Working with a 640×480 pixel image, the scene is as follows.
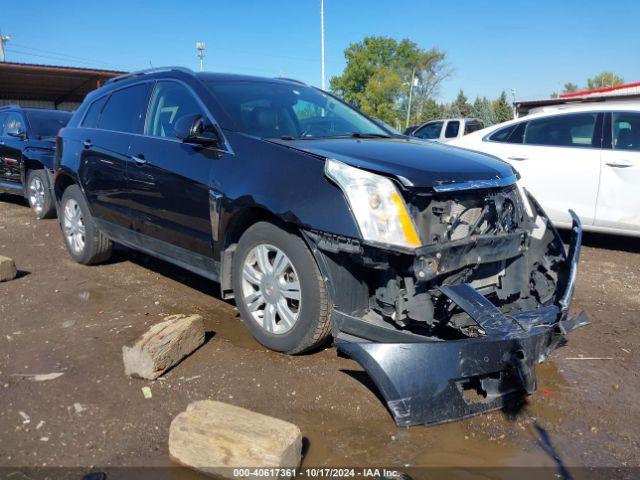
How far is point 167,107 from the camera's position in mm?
4430

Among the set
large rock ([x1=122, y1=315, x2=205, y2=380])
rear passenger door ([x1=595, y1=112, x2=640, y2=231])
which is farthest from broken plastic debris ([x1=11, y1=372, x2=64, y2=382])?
rear passenger door ([x1=595, y1=112, x2=640, y2=231])

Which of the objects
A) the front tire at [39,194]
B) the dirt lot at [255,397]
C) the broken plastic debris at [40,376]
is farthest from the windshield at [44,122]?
the broken plastic debris at [40,376]

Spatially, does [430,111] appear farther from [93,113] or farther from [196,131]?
[196,131]

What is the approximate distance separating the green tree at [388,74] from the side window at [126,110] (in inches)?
2038

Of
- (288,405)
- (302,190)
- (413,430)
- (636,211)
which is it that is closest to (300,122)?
(302,190)

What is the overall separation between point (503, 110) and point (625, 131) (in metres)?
48.8

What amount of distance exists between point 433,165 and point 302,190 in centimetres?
76

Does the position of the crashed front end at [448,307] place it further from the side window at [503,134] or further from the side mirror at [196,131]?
the side window at [503,134]

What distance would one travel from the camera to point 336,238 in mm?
2965

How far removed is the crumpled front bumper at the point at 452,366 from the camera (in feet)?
8.53

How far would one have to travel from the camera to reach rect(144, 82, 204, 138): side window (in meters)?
4.19

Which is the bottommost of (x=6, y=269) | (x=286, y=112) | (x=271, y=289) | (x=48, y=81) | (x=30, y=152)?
(x=6, y=269)

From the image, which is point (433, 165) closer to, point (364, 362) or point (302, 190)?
point (302, 190)

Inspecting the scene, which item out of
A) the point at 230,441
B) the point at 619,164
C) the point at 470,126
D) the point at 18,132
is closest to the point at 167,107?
the point at 230,441
